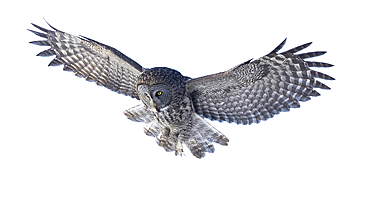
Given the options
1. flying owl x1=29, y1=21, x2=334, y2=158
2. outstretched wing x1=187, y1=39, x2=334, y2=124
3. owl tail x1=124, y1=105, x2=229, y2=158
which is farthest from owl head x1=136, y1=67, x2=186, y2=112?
owl tail x1=124, y1=105, x2=229, y2=158

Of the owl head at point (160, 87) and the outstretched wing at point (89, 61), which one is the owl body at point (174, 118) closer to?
the owl head at point (160, 87)

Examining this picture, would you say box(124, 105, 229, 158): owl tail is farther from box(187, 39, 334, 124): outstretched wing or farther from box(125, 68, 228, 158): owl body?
box(187, 39, 334, 124): outstretched wing

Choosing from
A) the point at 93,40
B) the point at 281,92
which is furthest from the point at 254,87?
the point at 93,40

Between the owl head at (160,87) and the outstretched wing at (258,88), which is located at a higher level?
the owl head at (160,87)

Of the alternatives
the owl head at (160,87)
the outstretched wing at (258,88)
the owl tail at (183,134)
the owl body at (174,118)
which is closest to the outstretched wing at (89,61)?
the owl tail at (183,134)

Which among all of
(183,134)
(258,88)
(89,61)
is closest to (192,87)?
(183,134)

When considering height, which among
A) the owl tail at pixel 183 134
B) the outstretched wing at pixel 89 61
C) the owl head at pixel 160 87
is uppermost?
the outstretched wing at pixel 89 61

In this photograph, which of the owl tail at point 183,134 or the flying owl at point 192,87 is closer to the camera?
the flying owl at point 192,87
